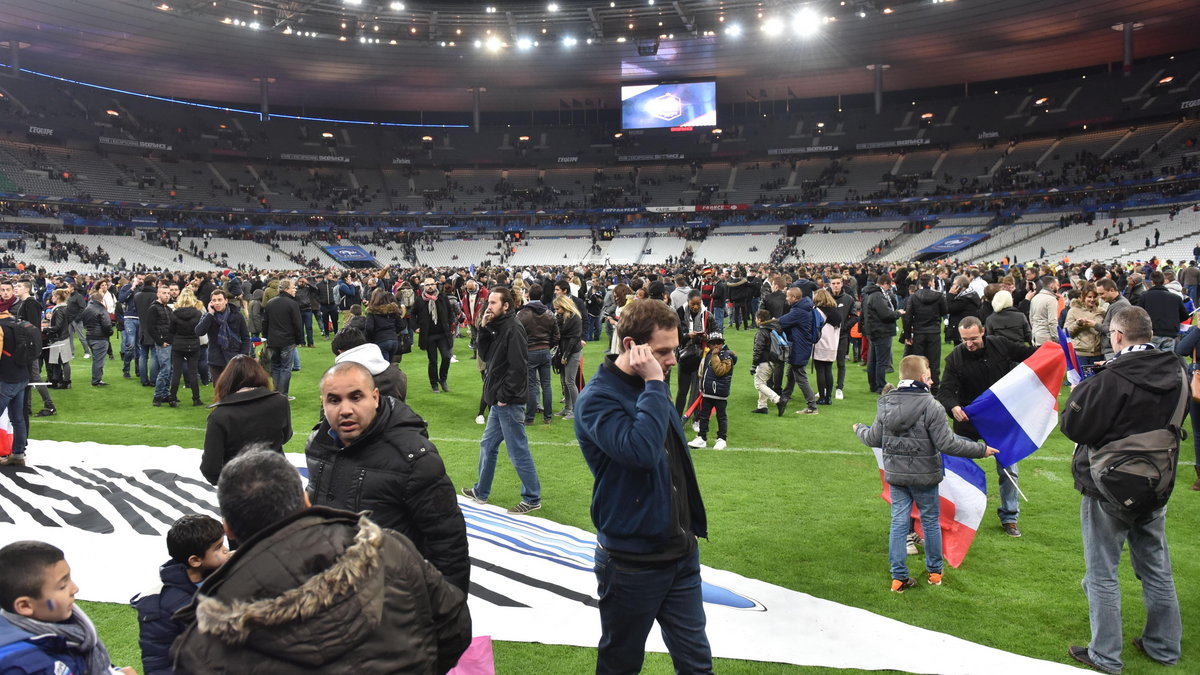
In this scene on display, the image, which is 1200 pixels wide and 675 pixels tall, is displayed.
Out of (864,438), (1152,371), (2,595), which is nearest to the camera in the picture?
(2,595)

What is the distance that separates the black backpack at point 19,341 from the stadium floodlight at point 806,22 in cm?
3702

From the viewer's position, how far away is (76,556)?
16.9ft

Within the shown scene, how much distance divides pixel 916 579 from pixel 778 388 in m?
5.41

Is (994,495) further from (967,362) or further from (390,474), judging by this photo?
(390,474)

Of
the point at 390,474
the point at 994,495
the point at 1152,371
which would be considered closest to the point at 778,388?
the point at 994,495

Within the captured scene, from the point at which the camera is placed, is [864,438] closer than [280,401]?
No

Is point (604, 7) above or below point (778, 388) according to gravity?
above

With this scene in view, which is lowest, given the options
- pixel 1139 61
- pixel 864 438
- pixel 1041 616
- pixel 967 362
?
pixel 1041 616

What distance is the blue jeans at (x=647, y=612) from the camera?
2777 millimetres

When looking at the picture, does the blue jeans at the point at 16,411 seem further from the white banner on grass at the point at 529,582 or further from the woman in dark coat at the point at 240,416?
the woman in dark coat at the point at 240,416

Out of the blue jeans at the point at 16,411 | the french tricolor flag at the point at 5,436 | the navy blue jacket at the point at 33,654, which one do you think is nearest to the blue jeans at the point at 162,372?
the blue jeans at the point at 16,411

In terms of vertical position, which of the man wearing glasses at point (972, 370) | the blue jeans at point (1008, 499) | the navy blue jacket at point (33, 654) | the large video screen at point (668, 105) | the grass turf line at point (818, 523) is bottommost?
the grass turf line at point (818, 523)

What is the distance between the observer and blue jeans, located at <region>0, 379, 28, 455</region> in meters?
7.26

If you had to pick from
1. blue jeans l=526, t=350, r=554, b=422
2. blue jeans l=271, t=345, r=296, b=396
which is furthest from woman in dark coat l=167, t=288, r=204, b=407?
blue jeans l=526, t=350, r=554, b=422
